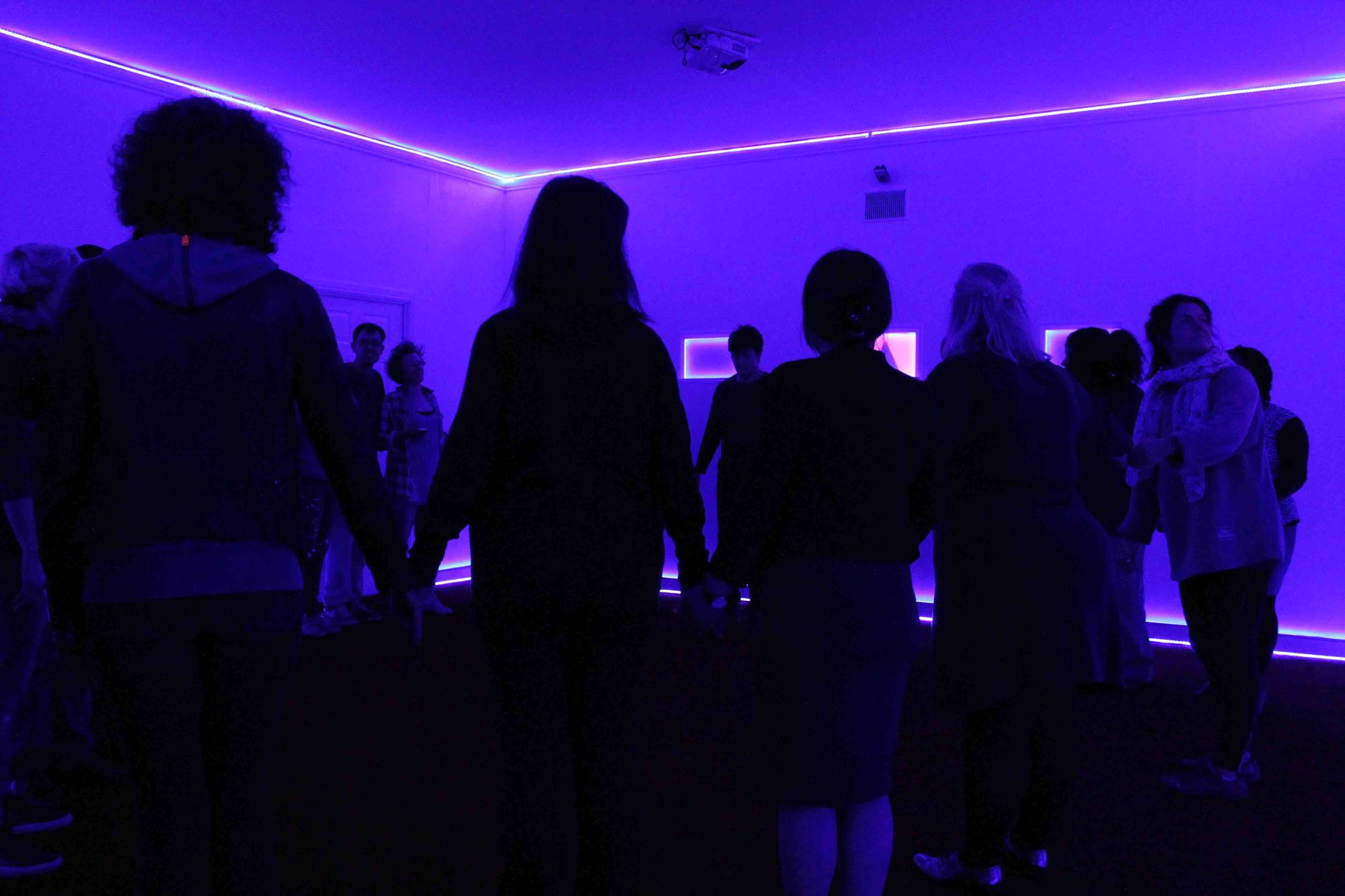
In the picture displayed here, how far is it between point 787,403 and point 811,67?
4375 mm

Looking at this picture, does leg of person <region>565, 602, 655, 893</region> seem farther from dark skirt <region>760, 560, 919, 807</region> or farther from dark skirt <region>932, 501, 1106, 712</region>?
dark skirt <region>932, 501, 1106, 712</region>

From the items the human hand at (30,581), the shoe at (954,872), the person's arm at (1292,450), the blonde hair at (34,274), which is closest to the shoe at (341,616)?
the human hand at (30,581)

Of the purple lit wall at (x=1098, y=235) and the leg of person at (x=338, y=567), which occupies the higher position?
the purple lit wall at (x=1098, y=235)

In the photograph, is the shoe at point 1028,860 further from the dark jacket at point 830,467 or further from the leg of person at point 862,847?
the dark jacket at point 830,467

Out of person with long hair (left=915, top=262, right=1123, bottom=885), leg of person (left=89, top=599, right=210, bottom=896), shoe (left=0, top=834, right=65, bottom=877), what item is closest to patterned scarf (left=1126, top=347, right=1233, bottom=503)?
person with long hair (left=915, top=262, right=1123, bottom=885)

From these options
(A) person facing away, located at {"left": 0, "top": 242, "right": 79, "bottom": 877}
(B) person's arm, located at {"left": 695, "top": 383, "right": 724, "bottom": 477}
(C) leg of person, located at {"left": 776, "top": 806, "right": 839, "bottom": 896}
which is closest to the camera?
(C) leg of person, located at {"left": 776, "top": 806, "right": 839, "bottom": 896}

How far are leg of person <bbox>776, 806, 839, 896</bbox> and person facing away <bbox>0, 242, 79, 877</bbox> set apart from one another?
1.93m

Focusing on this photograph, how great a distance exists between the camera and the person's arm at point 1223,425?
294 centimetres

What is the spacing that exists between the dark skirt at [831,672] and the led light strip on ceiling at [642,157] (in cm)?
464

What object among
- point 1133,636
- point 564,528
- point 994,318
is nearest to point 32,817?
point 564,528

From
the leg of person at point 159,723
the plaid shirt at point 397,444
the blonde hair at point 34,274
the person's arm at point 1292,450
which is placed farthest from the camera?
the plaid shirt at point 397,444

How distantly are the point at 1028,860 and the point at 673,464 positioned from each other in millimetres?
1586

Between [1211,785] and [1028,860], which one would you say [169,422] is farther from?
[1211,785]

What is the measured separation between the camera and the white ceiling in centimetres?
480
